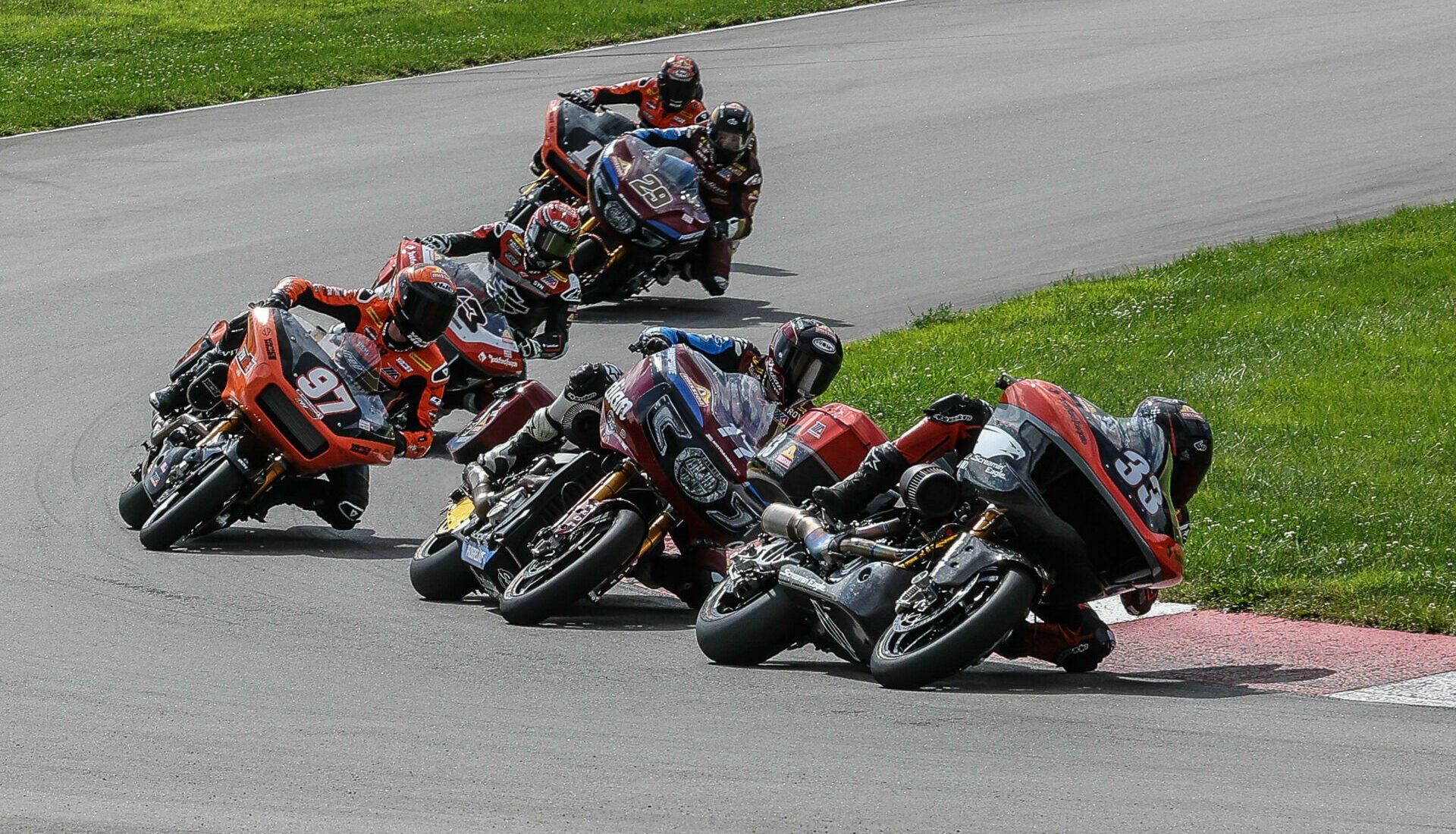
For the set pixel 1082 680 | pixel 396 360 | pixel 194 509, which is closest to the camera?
pixel 1082 680

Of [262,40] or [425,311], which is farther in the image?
[262,40]

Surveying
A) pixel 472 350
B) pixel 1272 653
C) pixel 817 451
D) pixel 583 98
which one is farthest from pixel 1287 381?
pixel 583 98

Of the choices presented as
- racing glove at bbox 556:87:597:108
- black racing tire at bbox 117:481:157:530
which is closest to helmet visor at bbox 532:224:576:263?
racing glove at bbox 556:87:597:108

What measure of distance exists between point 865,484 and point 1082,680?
113 cm

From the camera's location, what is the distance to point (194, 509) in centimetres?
1057

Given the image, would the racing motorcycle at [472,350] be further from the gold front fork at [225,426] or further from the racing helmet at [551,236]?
the gold front fork at [225,426]

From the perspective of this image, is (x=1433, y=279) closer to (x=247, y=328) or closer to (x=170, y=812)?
(x=247, y=328)

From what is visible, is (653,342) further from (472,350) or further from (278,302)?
(472,350)

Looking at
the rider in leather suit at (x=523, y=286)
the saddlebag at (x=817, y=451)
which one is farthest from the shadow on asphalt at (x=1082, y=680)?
the rider in leather suit at (x=523, y=286)

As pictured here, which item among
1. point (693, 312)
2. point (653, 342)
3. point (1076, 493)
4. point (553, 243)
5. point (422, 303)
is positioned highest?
point (653, 342)

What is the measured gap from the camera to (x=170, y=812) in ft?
19.5

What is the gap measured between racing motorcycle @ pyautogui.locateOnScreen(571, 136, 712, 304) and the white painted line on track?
32.4 ft

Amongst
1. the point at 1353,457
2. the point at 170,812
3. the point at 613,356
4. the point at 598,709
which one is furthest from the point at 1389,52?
the point at 170,812

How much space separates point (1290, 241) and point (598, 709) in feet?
39.0
